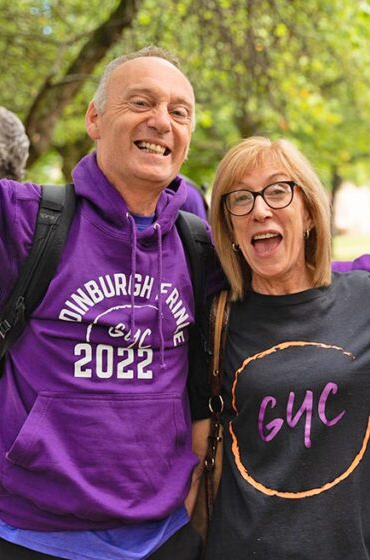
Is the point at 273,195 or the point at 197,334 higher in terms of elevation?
the point at 273,195

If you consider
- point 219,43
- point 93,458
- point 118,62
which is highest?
point 219,43

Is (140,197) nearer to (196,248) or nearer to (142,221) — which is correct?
(142,221)

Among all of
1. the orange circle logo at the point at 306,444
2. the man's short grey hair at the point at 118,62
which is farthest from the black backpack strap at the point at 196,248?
the man's short grey hair at the point at 118,62

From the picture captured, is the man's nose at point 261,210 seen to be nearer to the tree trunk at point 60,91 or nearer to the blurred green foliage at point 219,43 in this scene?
the blurred green foliage at point 219,43

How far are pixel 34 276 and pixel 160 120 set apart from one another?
2.34 ft

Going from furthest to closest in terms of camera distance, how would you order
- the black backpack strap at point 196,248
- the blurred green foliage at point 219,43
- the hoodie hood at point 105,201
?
the blurred green foliage at point 219,43 < the black backpack strap at point 196,248 < the hoodie hood at point 105,201

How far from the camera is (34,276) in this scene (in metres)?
2.31

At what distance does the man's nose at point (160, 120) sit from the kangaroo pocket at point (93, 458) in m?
0.95

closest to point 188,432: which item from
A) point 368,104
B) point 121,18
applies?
point 121,18

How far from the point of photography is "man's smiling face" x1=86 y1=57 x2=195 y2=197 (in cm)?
248

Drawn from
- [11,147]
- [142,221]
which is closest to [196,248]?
[142,221]

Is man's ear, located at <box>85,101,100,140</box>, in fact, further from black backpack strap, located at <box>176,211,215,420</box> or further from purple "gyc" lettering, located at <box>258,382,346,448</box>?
purple "gyc" lettering, located at <box>258,382,346,448</box>

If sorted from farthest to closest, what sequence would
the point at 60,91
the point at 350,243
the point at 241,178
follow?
1. the point at 350,243
2. the point at 60,91
3. the point at 241,178

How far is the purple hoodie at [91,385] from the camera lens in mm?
2287
